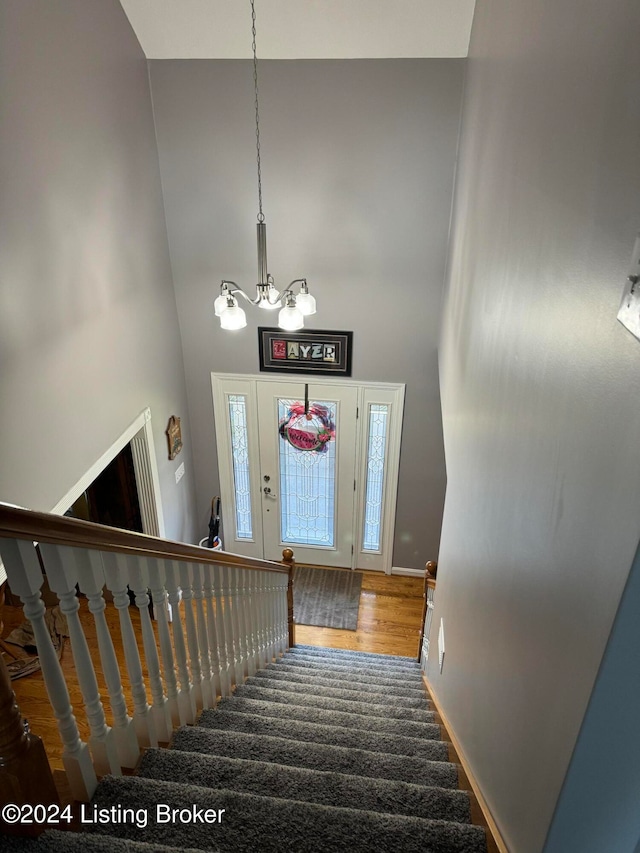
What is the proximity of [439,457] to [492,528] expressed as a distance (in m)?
3.48

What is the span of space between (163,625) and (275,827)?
61 centimetres

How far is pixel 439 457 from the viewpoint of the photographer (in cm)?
536

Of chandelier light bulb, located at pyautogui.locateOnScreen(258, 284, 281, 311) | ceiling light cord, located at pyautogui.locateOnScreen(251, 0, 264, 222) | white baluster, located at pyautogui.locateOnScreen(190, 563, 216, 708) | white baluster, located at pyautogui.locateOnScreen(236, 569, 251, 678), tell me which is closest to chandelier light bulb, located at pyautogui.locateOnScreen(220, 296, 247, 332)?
chandelier light bulb, located at pyautogui.locateOnScreen(258, 284, 281, 311)

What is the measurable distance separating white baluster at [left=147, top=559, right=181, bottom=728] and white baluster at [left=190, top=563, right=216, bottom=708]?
240 mm

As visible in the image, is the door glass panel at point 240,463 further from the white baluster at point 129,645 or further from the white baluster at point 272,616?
the white baluster at point 129,645

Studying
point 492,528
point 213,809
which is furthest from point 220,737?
point 492,528

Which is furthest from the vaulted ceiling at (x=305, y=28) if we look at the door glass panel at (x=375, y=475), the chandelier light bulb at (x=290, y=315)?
the door glass panel at (x=375, y=475)

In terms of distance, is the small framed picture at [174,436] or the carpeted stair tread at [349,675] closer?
the carpeted stair tread at [349,675]

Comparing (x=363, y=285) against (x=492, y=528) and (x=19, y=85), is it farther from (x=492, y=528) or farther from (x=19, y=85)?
(x=492, y=528)

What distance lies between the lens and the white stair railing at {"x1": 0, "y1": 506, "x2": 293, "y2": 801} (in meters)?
1.29

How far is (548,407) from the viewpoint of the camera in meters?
1.29

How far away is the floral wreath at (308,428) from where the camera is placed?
17.8 feet

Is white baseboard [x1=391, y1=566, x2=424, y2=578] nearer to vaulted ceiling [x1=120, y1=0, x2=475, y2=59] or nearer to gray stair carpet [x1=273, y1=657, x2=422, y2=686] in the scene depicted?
gray stair carpet [x1=273, y1=657, x2=422, y2=686]

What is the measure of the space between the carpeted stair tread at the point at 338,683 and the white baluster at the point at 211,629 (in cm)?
75
